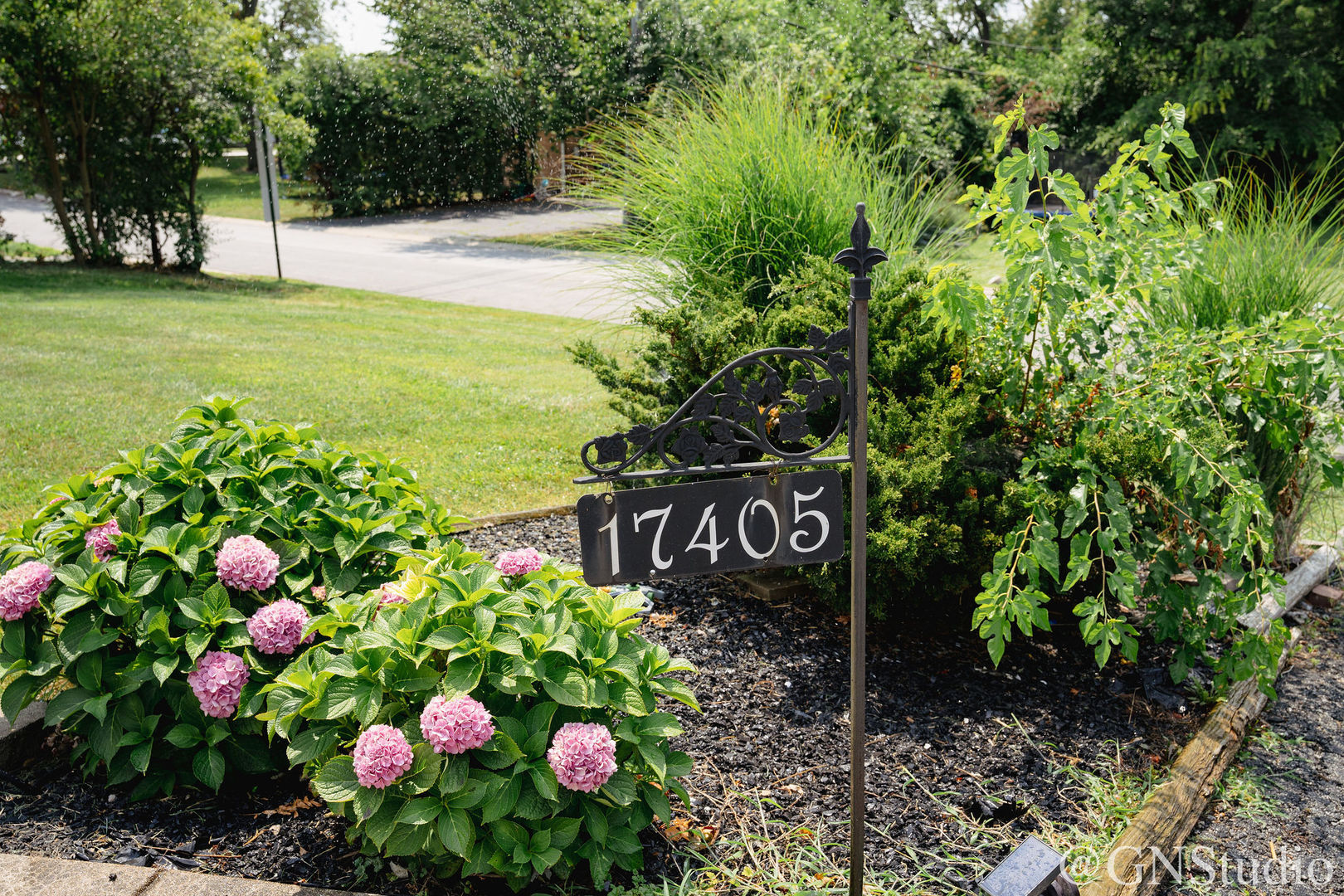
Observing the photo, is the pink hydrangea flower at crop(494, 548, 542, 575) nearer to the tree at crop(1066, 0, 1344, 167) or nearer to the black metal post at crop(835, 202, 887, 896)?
the black metal post at crop(835, 202, 887, 896)

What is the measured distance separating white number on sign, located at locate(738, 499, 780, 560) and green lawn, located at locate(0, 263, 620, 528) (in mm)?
2374

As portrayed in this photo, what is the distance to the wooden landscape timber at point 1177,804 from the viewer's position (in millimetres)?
2027

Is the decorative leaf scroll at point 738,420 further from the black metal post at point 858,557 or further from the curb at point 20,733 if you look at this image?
the curb at point 20,733

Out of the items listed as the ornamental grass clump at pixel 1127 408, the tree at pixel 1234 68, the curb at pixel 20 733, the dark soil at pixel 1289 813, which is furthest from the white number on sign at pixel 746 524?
the tree at pixel 1234 68

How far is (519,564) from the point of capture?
2.16 meters

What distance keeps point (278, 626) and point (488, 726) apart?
0.65 m

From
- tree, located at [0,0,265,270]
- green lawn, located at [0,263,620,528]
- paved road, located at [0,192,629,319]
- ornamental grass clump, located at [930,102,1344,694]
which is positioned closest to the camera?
ornamental grass clump, located at [930,102,1344,694]

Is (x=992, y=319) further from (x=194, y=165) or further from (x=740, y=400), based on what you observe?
(x=194, y=165)

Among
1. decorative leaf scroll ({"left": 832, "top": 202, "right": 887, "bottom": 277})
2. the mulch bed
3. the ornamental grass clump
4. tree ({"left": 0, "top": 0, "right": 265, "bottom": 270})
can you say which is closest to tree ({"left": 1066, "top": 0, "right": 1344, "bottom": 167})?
tree ({"left": 0, "top": 0, "right": 265, "bottom": 270})

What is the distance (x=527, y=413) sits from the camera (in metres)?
5.58

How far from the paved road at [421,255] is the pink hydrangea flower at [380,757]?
6.46m

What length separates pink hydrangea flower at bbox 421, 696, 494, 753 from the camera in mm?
1669

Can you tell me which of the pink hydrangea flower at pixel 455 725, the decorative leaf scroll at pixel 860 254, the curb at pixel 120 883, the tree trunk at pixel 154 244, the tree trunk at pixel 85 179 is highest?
the tree trunk at pixel 85 179

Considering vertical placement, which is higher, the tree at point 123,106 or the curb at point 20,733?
the tree at point 123,106
